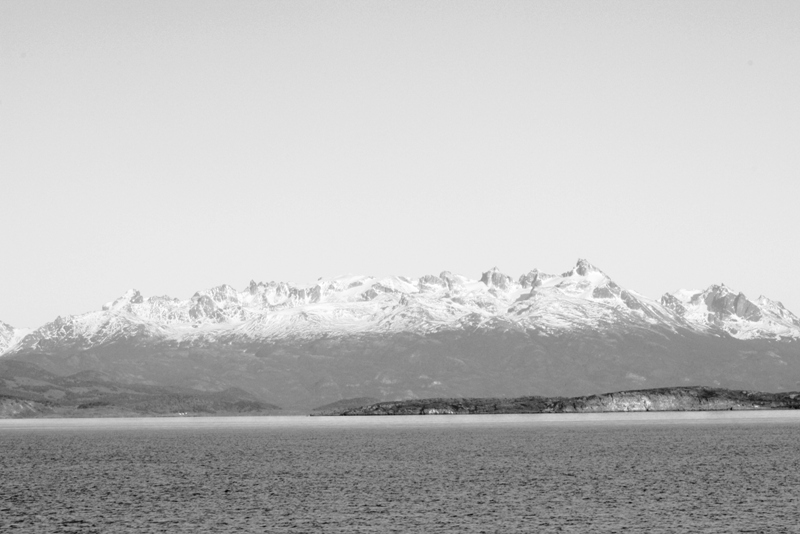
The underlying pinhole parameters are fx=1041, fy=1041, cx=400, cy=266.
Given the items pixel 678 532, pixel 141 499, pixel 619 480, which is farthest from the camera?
pixel 619 480

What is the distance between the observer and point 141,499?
11431 centimetres

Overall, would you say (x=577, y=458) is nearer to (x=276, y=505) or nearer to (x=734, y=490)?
(x=734, y=490)

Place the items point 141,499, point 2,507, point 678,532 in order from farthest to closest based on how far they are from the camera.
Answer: point 141,499 → point 2,507 → point 678,532

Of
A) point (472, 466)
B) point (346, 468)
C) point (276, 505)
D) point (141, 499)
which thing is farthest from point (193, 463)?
point (276, 505)

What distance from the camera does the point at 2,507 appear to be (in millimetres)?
104938

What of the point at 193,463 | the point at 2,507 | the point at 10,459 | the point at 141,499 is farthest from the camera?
the point at 10,459

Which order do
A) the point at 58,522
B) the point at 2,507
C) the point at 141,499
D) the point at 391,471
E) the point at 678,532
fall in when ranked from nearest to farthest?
the point at 678,532 → the point at 58,522 → the point at 2,507 → the point at 141,499 → the point at 391,471

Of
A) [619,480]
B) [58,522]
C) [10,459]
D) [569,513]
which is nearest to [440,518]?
[569,513]

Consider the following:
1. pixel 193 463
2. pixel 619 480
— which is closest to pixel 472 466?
pixel 619 480

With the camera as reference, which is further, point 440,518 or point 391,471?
point 391,471

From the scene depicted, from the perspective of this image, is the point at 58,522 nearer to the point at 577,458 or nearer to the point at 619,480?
the point at 619,480

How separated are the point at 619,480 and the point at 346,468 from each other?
151ft

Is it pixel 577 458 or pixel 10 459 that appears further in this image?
pixel 10 459

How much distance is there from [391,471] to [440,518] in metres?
57.2
